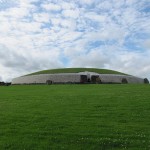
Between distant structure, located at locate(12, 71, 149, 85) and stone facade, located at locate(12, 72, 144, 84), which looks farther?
stone facade, located at locate(12, 72, 144, 84)

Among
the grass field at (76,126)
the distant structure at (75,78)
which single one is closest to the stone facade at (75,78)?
the distant structure at (75,78)

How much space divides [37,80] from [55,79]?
20.0 feet

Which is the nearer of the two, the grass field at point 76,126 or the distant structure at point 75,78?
the grass field at point 76,126

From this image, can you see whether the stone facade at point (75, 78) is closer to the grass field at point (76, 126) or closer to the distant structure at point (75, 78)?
the distant structure at point (75, 78)

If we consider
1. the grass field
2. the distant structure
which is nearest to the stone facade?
the distant structure

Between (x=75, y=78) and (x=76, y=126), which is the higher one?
(x=75, y=78)

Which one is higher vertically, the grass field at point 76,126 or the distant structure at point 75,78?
the distant structure at point 75,78

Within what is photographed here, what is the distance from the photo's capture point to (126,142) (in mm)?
14656

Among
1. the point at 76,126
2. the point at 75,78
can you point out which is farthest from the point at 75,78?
the point at 76,126

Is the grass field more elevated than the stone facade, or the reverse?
the stone facade

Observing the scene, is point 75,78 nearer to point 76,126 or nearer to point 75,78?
point 75,78

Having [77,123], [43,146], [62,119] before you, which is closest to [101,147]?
[43,146]

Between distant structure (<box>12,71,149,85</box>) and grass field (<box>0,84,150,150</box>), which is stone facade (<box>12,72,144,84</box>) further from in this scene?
grass field (<box>0,84,150,150</box>)

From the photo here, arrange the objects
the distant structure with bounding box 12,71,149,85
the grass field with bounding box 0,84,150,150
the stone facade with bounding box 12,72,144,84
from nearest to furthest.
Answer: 1. the grass field with bounding box 0,84,150,150
2. the distant structure with bounding box 12,71,149,85
3. the stone facade with bounding box 12,72,144,84
